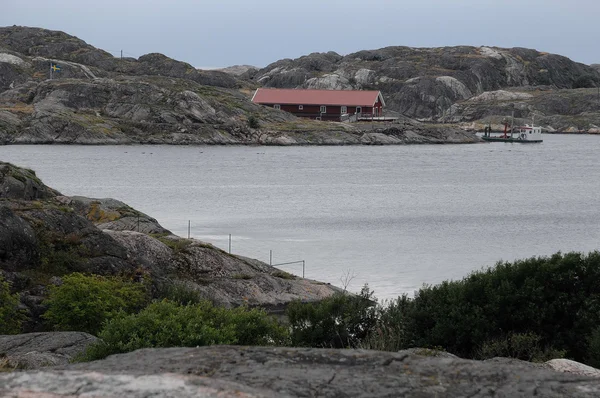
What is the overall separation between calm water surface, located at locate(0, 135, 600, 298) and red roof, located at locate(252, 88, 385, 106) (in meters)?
18.0

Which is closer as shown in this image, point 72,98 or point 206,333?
point 206,333

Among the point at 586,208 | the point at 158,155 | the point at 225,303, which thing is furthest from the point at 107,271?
the point at 158,155

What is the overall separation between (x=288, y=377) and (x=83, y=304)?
13.1 metres

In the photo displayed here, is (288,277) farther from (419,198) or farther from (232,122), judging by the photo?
(232,122)

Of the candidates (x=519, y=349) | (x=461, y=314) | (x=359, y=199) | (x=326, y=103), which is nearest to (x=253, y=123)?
(x=326, y=103)

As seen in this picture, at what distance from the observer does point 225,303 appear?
2539cm

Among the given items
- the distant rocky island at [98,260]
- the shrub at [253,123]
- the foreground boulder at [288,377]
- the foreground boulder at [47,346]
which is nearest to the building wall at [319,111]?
the shrub at [253,123]

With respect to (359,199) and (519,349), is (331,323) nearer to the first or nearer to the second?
(519,349)

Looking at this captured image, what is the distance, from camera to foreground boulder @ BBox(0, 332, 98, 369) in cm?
1396

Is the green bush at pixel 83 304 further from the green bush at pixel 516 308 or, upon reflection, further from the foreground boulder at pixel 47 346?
the green bush at pixel 516 308

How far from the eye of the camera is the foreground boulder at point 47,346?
550 inches

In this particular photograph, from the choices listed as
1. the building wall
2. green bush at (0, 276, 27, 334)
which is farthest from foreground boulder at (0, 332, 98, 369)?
the building wall

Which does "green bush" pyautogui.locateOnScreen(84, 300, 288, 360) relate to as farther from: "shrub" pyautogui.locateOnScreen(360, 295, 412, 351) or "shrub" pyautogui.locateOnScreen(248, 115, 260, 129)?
"shrub" pyautogui.locateOnScreen(248, 115, 260, 129)

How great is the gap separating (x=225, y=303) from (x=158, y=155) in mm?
103722
